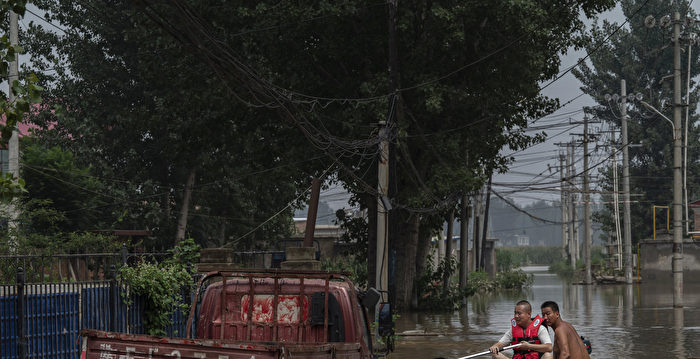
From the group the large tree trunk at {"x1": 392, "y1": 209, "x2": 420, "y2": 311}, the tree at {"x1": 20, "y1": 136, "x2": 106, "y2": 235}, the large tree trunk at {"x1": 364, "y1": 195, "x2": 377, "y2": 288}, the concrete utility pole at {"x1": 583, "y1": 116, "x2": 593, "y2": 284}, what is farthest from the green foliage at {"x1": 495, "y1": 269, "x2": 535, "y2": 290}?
the tree at {"x1": 20, "y1": 136, "x2": 106, "y2": 235}

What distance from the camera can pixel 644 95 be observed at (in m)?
85.4

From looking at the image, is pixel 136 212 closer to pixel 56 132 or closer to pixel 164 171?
pixel 164 171

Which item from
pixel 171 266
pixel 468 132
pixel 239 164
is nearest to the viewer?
pixel 171 266

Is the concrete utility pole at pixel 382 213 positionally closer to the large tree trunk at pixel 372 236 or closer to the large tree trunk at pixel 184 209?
the large tree trunk at pixel 372 236

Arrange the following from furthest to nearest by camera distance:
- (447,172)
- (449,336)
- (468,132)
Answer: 1. (468,132)
2. (447,172)
3. (449,336)

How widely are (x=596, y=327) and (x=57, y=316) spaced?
18.5m

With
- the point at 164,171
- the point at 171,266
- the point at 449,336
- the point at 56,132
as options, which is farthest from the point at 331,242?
the point at 171,266

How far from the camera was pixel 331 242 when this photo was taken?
56719 mm

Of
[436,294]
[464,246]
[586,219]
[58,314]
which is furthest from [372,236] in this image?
[586,219]

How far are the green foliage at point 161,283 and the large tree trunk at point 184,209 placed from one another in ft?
81.4

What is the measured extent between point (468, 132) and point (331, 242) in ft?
81.7

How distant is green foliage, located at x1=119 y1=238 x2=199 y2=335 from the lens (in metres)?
15.5

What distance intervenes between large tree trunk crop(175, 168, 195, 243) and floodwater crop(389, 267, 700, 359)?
12.7 metres

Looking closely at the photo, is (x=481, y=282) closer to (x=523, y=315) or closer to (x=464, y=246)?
(x=464, y=246)
